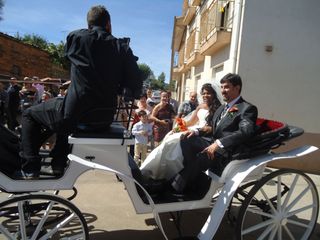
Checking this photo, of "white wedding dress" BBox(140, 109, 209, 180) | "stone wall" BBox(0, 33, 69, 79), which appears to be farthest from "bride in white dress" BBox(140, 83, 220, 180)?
"stone wall" BBox(0, 33, 69, 79)

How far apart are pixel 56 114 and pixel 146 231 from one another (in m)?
1.86

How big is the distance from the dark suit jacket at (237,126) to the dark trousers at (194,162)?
0.19 meters

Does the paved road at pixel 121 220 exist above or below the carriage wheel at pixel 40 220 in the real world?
below

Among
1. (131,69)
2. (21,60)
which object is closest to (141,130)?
(131,69)

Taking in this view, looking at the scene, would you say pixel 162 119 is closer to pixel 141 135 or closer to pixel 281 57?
pixel 141 135

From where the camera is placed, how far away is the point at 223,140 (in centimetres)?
357

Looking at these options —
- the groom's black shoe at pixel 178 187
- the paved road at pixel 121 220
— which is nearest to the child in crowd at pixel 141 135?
the paved road at pixel 121 220

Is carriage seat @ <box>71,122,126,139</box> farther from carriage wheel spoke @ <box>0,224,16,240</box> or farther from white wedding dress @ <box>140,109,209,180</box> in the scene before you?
carriage wheel spoke @ <box>0,224,16,240</box>

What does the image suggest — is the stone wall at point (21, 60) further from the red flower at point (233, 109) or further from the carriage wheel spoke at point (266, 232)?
the carriage wheel spoke at point (266, 232)

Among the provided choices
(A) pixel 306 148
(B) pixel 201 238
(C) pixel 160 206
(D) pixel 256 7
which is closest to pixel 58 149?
(C) pixel 160 206

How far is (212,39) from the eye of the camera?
1016 centimetres

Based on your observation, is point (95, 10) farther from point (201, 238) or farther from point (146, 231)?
point (146, 231)

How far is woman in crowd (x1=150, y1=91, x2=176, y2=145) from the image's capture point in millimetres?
7902

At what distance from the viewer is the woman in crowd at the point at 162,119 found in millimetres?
7902
